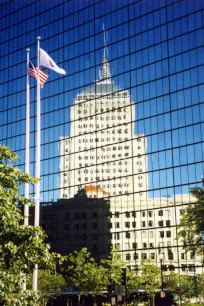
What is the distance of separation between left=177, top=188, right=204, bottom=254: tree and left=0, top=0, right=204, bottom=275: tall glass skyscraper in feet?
3.72

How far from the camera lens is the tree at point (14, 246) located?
2916cm

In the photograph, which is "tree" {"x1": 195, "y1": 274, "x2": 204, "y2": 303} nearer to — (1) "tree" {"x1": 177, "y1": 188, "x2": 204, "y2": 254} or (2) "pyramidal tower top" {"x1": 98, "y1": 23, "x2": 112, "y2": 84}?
(1) "tree" {"x1": 177, "y1": 188, "x2": 204, "y2": 254}

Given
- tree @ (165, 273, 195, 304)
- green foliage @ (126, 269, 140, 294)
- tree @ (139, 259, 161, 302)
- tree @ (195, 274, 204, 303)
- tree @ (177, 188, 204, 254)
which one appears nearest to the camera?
tree @ (195, 274, 204, 303)

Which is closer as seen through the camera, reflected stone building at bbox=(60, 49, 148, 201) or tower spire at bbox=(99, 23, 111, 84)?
reflected stone building at bbox=(60, 49, 148, 201)

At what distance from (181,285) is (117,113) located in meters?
28.6

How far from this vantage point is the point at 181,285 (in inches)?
3162

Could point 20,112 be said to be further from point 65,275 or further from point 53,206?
point 65,275

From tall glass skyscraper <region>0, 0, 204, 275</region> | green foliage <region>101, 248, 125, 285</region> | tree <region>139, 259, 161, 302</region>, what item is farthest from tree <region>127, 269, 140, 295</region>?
tall glass skyscraper <region>0, 0, 204, 275</region>

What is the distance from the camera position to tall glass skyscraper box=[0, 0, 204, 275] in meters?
81.7

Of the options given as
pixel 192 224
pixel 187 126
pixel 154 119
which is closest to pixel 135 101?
pixel 154 119

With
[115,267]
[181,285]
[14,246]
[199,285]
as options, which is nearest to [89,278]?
[115,267]

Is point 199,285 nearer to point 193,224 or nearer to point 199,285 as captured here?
point 199,285

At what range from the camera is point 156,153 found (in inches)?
3317

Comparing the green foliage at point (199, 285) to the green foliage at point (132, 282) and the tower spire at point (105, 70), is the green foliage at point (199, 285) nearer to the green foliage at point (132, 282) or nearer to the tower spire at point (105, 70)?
the green foliage at point (132, 282)
